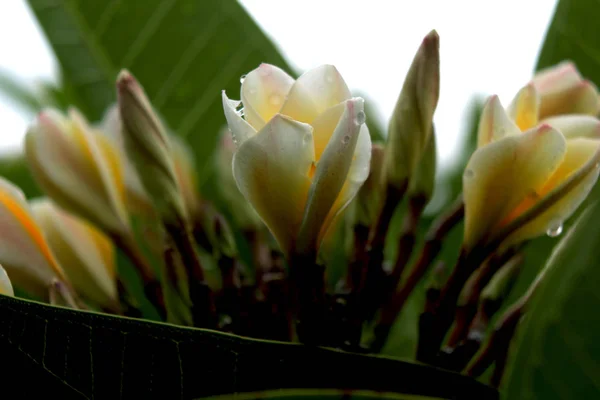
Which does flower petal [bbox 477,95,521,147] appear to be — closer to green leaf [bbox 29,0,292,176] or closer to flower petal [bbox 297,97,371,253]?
flower petal [bbox 297,97,371,253]

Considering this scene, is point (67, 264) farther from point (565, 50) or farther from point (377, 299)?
point (565, 50)

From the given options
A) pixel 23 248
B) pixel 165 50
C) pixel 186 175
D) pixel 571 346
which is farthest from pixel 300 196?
pixel 165 50

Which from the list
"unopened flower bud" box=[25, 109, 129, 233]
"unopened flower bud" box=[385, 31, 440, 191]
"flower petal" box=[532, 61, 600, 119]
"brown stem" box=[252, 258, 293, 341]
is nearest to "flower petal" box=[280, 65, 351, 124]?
"unopened flower bud" box=[385, 31, 440, 191]

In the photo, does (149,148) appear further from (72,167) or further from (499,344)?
(499,344)

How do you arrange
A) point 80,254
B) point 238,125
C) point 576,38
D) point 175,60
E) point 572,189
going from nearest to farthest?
point 238,125 → point 572,189 → point 80,254 → point 576,38 → point 175,60

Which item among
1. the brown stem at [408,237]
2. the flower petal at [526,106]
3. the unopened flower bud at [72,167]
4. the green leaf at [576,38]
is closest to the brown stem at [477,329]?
the brown stem at [408,237]

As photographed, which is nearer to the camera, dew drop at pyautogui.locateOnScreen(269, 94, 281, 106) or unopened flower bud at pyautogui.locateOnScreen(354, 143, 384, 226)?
dew drop at pyautogui.locateOnScreen(269, 94, 281, 106)

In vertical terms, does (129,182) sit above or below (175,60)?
below
